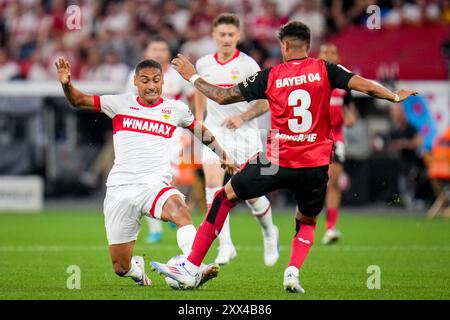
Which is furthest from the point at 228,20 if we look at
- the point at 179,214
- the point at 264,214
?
the point at 179,214

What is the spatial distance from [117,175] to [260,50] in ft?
38.8

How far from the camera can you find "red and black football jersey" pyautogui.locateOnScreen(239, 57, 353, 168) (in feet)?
29.8

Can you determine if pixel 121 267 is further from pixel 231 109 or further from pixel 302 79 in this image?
pixel 231 109

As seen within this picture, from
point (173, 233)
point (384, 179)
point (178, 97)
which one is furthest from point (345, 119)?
point (384, 179)

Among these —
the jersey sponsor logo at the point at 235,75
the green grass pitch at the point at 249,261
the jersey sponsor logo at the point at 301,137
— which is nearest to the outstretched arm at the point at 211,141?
the jersey sponsor logo at the point at 301,137

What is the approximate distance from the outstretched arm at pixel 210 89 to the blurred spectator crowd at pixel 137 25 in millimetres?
11293

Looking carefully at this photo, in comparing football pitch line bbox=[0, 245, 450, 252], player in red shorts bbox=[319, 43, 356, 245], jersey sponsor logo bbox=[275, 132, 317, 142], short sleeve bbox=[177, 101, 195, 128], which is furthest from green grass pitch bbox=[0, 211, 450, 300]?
short sleeve bbox=[177, 101, 195, 128]

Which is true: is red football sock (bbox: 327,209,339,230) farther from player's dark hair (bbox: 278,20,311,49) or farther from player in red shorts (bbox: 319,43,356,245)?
player's dark hair (bbox: 278,20,311,49)

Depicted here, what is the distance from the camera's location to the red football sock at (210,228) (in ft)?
30.1

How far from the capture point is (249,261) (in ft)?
40.6

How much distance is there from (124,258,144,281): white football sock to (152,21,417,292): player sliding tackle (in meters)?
0.66

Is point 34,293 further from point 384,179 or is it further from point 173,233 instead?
point 384,179

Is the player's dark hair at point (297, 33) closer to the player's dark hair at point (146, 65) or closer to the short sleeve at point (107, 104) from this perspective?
the player's dark hair at point (146, 65)

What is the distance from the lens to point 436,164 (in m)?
19.7
